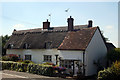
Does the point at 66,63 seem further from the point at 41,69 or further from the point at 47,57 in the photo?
the point at 47,57

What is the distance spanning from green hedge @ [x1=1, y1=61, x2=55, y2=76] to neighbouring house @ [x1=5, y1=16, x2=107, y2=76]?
257 cm

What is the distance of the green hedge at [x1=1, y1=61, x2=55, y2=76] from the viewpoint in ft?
71.2

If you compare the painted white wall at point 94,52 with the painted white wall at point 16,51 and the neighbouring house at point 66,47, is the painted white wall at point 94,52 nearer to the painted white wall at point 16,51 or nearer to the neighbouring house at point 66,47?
the neighbouring house at point 66,47

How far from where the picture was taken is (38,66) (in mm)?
22844

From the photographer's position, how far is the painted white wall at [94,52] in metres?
22.7

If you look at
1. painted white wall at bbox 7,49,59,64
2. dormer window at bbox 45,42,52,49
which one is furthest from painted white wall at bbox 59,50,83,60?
dormer window at bbox 45,42,52,49

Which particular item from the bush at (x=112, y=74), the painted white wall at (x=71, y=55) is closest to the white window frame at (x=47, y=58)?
the painted white wall at (x=71, y=55)

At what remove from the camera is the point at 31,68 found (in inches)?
920

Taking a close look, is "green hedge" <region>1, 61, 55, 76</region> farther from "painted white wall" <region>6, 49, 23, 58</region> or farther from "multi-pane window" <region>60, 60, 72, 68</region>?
"painted white wall" <region>6, 49, 23, 58</region>

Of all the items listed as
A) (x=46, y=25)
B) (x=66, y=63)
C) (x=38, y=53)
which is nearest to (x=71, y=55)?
A: (x=66, y=63)

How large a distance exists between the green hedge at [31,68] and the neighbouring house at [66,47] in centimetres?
257

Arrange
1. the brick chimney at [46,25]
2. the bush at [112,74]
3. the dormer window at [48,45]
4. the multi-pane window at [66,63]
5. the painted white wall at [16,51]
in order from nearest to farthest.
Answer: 1. the bush at [112,74]
2. the multi-pane window at [66,63]
3. the dormer window at [48,45]
4. the painted white wall at [16,51]
5. the brick chimney at [46,25]

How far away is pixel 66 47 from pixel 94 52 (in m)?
3.94

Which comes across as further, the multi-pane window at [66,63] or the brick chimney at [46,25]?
the brick chimney at [46,25]
